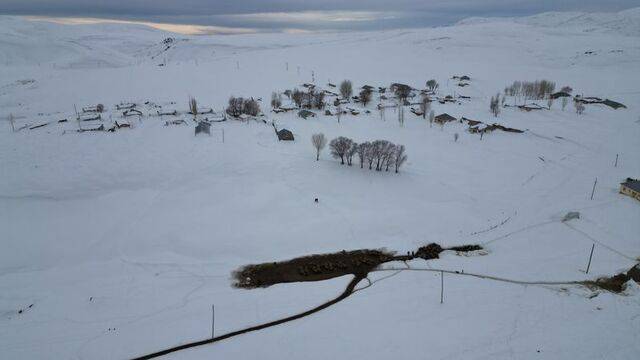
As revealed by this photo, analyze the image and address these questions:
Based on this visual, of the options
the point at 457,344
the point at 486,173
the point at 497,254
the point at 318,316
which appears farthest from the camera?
the point at 486,173

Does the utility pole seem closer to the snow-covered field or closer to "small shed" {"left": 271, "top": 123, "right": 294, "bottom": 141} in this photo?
the snow-covered field

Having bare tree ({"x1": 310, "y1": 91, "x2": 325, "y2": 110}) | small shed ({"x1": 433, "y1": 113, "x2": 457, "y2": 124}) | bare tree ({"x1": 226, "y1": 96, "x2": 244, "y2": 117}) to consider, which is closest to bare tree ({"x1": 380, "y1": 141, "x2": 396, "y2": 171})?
small shed ({"x1": 433, "y1": 113, "x2": 457, "y2": 124})

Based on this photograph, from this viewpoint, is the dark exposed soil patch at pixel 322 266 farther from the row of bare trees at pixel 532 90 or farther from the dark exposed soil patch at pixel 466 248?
the row of bare trees at pixel 532 90

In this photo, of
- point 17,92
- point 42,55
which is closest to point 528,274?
point 17,92

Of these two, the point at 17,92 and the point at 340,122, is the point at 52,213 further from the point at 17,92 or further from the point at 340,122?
the point at 17,92

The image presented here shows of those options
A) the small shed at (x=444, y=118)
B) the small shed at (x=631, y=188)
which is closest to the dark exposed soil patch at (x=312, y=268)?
the small shed at (x=631, y=188)
